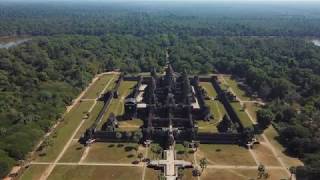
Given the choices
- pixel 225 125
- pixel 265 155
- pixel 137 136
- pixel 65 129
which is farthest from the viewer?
pixel 65 129

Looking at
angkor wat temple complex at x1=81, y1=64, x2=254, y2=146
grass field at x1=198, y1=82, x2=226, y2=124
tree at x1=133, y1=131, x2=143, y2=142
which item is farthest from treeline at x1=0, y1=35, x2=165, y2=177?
grass field at x1=198, y1=82, x2=226, y2=124

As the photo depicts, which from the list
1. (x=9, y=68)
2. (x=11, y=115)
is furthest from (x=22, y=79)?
(x=11, y=115)

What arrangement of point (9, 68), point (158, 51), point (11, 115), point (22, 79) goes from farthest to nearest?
point (158, 51)
point (9, 68)
point (22, 79)
point (11, 115)

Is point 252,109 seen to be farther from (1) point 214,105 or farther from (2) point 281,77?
(2) point 281,77

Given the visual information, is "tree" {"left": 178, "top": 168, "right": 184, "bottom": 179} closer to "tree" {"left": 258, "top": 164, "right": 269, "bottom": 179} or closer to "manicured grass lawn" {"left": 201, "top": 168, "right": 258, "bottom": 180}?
"manicured grass lawn" {"left": 201, "top": 168, "right": 258, "bottom": 180}

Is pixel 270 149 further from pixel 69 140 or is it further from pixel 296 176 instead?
pixel 69 140

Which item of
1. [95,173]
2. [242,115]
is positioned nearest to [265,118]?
[242,115]

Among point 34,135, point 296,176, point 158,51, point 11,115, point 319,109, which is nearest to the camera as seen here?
point 296,176
